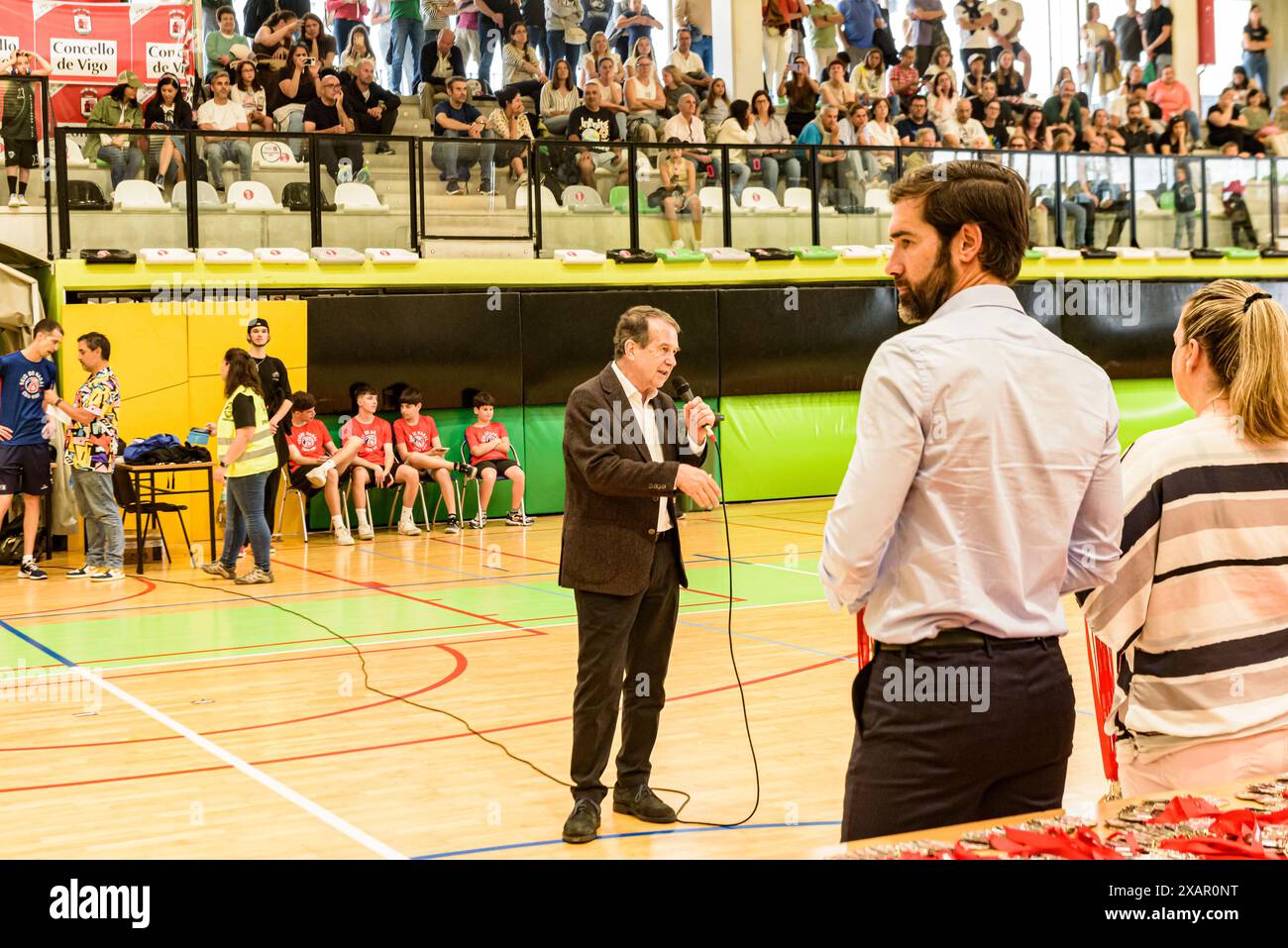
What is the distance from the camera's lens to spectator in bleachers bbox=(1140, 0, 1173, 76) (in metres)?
23.0

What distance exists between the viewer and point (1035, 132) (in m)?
19.1

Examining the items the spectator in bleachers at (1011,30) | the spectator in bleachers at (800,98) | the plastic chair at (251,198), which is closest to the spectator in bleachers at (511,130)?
the plastic chair at (251,198)

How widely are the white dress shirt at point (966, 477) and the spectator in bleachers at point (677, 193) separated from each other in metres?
13.4

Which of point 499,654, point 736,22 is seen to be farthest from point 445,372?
point 736,22

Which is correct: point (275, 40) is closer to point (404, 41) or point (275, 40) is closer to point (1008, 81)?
point (404, 41)

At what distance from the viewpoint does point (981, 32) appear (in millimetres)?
21969

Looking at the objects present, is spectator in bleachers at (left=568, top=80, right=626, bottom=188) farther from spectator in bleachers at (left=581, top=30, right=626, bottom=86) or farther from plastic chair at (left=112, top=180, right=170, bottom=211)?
plastic chair at (left=112, top=180, right=170, bottom=211)

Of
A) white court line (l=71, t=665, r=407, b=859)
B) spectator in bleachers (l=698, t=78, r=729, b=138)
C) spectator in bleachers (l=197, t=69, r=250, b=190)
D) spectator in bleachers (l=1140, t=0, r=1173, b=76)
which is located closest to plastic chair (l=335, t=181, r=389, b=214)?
spectator in bleachers (l=197, t=69, r=250, b=190)

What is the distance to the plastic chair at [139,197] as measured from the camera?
13484 mm

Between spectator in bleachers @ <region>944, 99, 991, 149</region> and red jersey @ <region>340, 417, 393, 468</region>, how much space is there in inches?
345

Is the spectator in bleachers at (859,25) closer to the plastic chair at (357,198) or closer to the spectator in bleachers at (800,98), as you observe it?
the spectator in bleachers at (800,98)

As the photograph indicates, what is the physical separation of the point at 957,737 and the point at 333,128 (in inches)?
540

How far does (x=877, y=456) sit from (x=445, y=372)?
12.8 meters

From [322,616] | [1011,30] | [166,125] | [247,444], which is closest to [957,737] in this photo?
[322,616]
